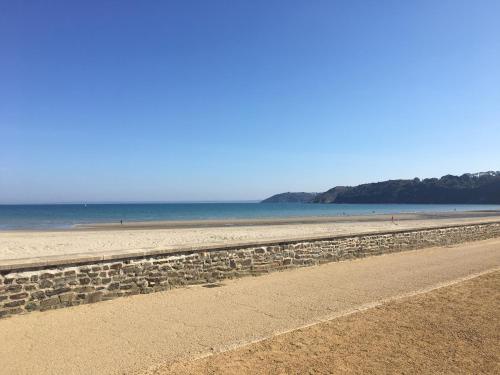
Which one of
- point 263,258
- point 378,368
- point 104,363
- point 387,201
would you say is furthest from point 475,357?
point 387,201

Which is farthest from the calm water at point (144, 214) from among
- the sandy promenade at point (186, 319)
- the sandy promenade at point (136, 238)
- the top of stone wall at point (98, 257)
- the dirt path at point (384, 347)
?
the dirt path at point (384, 347)

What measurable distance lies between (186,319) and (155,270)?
67.7 inches

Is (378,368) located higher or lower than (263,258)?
lower

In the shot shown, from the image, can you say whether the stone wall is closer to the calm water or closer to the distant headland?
the calm water

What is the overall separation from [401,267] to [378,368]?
21.6 feet

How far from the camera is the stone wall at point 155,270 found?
614 cm

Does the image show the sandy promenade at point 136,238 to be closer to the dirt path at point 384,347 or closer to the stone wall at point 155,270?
the stone wall at point 155,270

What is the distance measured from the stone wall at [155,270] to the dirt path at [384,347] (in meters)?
2.98

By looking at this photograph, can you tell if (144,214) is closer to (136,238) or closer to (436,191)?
(136,238)

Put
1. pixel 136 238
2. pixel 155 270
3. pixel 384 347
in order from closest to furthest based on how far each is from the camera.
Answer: pixel 384 347 < pixel 155 270 < pixel 136 238

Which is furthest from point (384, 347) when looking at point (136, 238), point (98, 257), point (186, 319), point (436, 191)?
point (436, 191)

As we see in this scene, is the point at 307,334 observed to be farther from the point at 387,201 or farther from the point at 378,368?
the point at 387,201

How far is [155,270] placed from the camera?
757 centimetres

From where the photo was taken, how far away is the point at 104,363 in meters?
4.52
